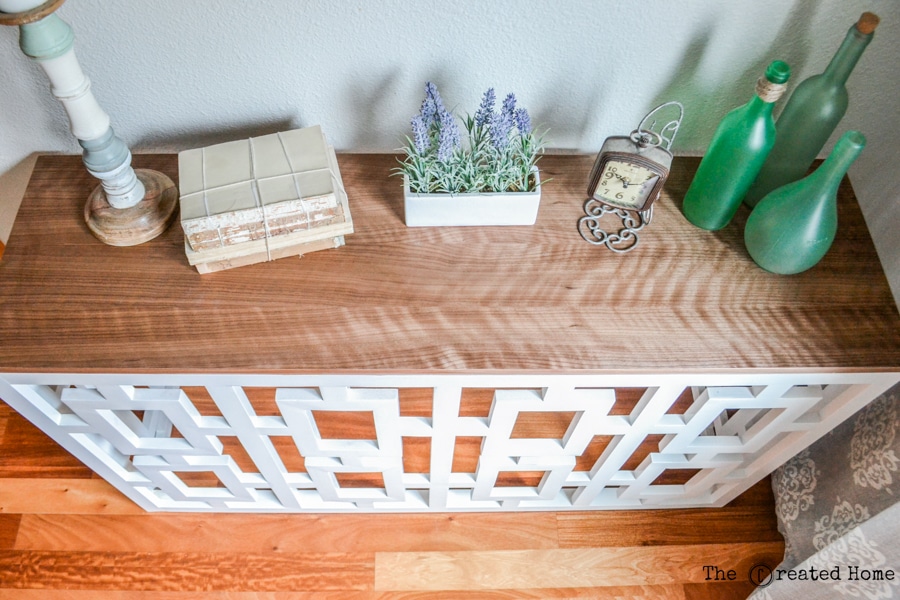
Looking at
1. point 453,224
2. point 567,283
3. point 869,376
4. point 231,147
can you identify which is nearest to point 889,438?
point 869,376

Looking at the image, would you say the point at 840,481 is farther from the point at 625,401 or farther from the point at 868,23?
the point at 868,23

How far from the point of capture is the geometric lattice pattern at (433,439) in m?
1.00

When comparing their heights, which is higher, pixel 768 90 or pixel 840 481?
pixel 768 90

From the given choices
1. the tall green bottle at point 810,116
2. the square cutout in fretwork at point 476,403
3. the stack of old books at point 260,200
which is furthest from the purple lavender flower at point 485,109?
the square cutout in fretwork at point 476,403

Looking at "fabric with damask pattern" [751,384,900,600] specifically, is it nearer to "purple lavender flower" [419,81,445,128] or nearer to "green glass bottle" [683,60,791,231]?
"green glass bottle" [683,60,791,231]

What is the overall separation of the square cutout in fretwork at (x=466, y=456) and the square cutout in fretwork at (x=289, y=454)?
33cm

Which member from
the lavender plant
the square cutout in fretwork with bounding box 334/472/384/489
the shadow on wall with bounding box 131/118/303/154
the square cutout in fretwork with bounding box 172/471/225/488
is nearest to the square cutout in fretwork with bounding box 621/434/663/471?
the square cutout in fretwork with bounding box 334/472/384/489

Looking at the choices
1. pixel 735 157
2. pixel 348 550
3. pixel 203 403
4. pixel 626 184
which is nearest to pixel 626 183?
pixel 626 184

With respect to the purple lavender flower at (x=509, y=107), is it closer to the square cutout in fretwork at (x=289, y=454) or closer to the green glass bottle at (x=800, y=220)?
the green glass bottle at (x=800, y=220)

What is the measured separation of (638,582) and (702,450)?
35cm

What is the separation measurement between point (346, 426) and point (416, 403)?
16cm

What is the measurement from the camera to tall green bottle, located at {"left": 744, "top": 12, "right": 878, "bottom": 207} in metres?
0.85

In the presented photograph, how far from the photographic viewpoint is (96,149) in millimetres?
889

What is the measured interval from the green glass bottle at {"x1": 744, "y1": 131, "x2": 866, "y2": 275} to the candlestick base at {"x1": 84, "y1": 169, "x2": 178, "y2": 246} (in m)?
0.86
